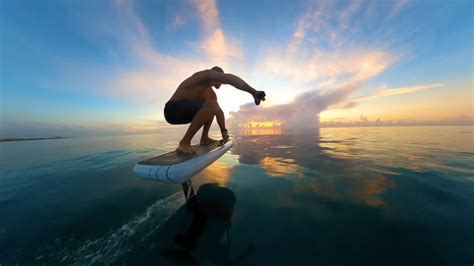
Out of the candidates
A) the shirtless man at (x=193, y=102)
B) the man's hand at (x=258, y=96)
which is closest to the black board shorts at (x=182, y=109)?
the shirtless man at (x=193, y=102)

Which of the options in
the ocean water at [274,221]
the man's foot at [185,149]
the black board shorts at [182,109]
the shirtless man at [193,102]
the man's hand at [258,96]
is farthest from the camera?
the man's foot at [185,149]

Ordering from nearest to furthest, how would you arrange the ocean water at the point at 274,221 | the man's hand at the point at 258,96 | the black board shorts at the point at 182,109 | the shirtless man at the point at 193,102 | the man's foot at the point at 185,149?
1. the ocean water at the point at 274,221
2. the man's hand at the point at 258,96
3. the shirtless man at the point at 193,102
4. the black board shorts at the point at 182,109
5. the man's foot at the point at 185,149

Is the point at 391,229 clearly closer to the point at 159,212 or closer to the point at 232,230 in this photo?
the point at 232,230

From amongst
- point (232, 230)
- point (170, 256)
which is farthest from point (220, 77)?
point (170, 256)

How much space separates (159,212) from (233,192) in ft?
5.41

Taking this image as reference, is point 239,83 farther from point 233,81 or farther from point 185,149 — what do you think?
point 185,149

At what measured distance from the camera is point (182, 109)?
10.6 ft

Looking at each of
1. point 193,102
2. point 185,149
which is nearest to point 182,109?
point 193,102

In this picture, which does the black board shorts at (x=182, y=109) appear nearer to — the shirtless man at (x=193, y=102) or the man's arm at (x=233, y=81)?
the shirtless man at (x=193, y=102)

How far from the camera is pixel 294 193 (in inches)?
153

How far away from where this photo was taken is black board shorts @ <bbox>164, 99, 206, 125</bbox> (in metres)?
3.21

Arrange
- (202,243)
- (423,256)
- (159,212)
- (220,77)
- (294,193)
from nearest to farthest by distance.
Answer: (423,256)
(202,243)
(220,77)
(159,212)
(294,193)

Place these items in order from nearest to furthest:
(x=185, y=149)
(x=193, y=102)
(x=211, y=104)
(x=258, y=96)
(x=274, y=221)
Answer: (x=258, y=96) → (x=274, y=221) → (x=193, y=102) → (x=211, y=104) → (x=185, y=149)

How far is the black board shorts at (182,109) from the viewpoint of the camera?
321 cm
